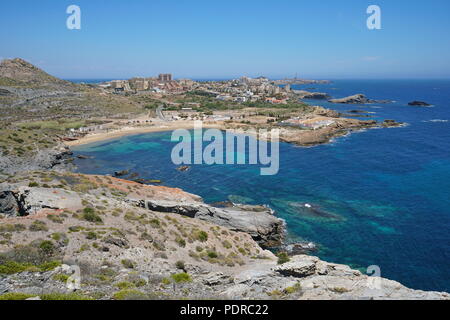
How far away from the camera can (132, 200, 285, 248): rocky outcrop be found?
2845cm

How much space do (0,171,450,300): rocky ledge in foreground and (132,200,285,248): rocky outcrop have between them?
129 millimetres

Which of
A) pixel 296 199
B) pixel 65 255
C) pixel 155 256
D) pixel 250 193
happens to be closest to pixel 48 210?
pixel 65 255

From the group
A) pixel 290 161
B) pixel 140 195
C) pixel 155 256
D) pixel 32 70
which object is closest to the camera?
pixel 155 256

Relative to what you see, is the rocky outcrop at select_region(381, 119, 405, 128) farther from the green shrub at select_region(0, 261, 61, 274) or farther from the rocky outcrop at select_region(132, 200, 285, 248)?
the green shrub at select_region(0, 261, 61, 274)

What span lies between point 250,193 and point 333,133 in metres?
45.5

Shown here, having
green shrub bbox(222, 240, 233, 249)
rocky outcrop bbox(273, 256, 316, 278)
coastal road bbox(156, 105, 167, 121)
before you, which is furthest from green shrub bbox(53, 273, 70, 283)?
coastal road bbox(156, 105, 167, 121)

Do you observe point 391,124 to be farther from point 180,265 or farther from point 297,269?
point 180,265

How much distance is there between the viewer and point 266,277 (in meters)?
16.6

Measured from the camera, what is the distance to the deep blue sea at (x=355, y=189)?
26625 millimetres

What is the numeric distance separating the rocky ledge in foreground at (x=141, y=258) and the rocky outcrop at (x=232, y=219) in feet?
0.42

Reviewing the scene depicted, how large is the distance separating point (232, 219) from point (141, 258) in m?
12.4

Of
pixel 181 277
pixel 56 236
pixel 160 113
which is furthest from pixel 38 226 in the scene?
pixel 160 113

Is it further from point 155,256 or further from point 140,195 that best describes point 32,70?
point 155,256

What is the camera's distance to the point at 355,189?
41.2 meters
